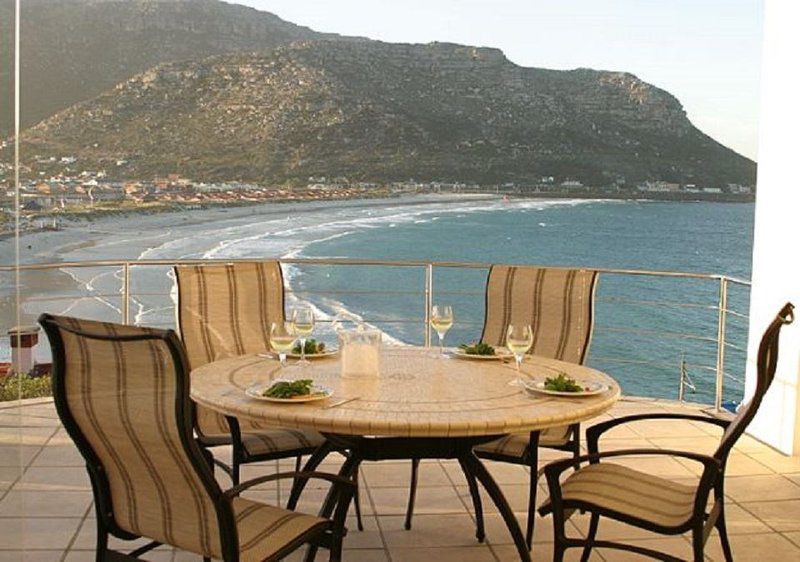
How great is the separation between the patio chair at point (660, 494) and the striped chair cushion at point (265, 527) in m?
0.63

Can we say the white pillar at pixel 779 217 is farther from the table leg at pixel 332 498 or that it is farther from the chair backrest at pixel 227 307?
the table leg at pixel 332 498

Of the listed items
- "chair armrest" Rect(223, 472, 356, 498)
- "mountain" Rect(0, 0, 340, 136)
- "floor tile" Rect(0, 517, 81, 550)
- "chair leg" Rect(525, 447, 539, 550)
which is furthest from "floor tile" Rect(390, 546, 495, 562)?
"mountain" Rect(0, 0, 340, 136)

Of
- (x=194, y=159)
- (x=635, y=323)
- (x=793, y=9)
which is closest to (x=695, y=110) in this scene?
(x=635, y=323)

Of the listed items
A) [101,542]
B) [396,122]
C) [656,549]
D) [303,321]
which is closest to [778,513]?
[656,549]

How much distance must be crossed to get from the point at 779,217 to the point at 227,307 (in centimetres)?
273

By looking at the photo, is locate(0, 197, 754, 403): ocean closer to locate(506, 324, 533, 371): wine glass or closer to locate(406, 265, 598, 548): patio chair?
locate(406, 265, 598, 548): patio chair

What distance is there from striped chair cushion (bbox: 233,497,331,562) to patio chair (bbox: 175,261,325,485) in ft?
2.72

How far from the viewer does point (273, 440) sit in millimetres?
3096

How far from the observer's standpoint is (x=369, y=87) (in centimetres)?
2659

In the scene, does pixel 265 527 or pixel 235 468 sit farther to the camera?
pixel 235 468

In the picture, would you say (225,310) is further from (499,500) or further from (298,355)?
(499,500)

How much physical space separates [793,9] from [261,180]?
80.6 feet

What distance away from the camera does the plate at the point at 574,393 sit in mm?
2586

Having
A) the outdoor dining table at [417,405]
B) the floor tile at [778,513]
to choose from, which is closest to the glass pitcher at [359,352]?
the outdoor dining table at [417,405]
